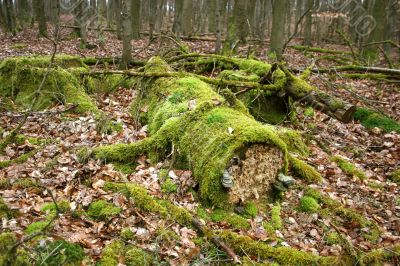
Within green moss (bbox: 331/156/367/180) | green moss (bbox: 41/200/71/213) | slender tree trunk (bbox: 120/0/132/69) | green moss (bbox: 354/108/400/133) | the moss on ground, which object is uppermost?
slender tree trunk (bbox: 120/0/132/69)

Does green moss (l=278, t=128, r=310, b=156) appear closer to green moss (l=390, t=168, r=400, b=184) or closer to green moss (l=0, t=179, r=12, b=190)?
green moss (l=390, t=168, r=400, b=184)

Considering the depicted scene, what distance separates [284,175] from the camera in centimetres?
484

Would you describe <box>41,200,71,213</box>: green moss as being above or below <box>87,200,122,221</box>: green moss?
above

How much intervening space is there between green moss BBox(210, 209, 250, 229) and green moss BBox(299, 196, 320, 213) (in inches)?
38.2

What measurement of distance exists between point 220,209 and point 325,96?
141 inches

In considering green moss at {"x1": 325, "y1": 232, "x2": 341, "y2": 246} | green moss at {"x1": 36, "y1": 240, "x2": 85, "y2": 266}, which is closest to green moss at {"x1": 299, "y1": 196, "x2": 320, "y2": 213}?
green moss at {"x1": 325, "y1": 232, "x2": 341, "y2": 246}

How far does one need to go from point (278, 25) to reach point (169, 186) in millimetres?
11941

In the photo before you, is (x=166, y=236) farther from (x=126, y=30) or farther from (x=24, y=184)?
(x=126, y=30)

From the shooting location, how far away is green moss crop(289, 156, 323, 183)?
5434 mm

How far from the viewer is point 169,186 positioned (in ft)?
15.8

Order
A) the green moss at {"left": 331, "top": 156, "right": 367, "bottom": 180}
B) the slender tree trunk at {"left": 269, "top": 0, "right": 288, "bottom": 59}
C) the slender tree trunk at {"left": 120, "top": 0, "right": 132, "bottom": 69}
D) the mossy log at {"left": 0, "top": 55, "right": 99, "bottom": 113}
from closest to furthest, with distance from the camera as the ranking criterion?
the green moss at {"left": 331, "top": 156, "right": 367, "bottom": 180}, the mossy log at {"left": 0, "top": 55, "right": 99, "bottom": 113}, the slender tree trunk at {"left": 120, "top": 0, "right": 132, "bottom": 69}, the slender tree trunk at {"left": 269, "top": 0, "right": 288, "bottom": 59}

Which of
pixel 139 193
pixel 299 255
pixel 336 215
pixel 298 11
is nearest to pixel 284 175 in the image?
pixel 336 215

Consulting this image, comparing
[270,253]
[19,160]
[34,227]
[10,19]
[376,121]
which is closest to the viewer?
[34,227]

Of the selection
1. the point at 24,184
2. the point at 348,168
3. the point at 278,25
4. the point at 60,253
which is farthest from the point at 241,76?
the point at 278,25
